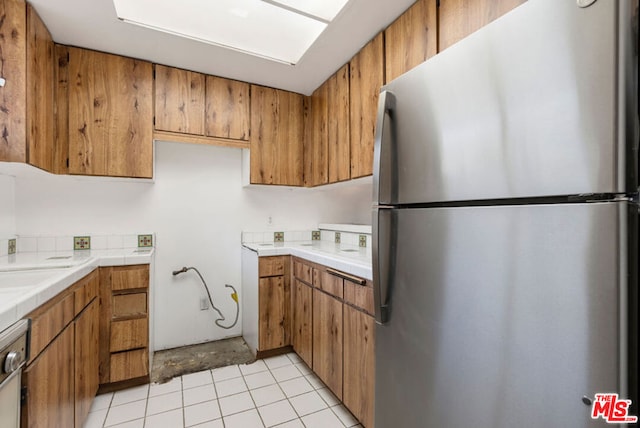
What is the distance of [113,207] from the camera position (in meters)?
2.40

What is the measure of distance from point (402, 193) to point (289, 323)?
1.87 metres

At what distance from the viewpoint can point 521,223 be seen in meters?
0.66

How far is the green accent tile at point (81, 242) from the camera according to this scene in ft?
7.39

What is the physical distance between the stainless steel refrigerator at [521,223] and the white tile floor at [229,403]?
98 cm

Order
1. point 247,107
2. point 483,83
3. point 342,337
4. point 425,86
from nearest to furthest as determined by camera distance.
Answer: point 483,83, point 425,86, point 342,337, point 247,107

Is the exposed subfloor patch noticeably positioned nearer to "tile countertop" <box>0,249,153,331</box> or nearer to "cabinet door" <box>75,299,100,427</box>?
"cabinet door" <box>75,299,100,427</box>

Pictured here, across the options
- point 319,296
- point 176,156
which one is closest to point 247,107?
point 176,156

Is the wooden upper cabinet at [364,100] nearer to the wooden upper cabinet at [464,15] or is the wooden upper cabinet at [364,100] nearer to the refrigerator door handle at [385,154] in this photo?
the wooden upper cabinet at [464,15]

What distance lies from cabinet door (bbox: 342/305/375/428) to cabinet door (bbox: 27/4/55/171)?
2030 millimetres

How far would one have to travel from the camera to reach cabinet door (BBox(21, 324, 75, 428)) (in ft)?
3.07

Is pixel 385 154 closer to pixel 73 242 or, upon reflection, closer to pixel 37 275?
pixel 37 275

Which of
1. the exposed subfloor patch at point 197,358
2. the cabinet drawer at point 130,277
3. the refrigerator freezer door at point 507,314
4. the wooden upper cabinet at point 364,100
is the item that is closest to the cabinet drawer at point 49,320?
the cabinet drawer at point 130,277

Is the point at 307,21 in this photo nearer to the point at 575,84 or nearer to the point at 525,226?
the point at 575,84

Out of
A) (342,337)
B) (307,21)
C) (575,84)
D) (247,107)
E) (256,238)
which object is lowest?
(342,337)
